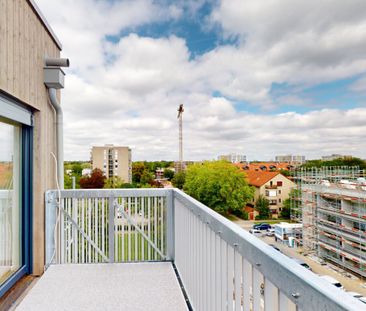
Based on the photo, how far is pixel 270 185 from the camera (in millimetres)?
6293

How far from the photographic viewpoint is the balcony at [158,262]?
2.87 ft

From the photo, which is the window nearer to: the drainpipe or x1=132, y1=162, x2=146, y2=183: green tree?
the drainpipe

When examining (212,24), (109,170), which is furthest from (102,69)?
(109,170)

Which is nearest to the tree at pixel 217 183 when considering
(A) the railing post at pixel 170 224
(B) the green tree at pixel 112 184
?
(B) the green tree at pixel 112 184

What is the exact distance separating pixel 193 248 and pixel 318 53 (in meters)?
7.73

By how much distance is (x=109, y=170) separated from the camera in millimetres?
15320

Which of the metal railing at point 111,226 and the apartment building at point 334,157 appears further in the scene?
the apartment building at point 334,157

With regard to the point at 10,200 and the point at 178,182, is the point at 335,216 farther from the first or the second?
the point at 10,200

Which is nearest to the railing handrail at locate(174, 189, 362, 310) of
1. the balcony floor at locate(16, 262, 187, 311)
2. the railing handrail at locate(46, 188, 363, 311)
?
the railing handrail at locate(46, 188, 363, 311)

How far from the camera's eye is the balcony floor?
234 centimetres

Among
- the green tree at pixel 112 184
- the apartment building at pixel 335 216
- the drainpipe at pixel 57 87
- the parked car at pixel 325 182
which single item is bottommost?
the apartment building at pixel 335 216

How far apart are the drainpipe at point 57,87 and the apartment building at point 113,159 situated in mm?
10893

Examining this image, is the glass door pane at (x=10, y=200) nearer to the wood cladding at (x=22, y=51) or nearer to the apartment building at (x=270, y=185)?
the wood cladding at (x=22, y=51)

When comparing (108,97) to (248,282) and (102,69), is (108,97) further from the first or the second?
(248,282)
